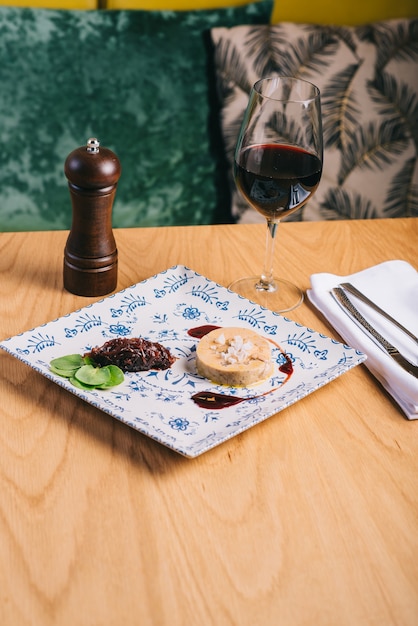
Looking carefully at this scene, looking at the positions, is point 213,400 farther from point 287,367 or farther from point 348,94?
point 348,94

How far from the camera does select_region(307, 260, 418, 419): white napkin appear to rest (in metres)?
0.95

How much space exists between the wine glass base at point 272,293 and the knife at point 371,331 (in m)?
0.06

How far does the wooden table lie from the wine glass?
0.89ft

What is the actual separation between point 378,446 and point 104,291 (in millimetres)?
478

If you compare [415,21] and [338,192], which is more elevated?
[415,21]

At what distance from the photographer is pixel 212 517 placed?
0.74 meters

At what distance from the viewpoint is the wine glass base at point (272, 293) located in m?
1.14

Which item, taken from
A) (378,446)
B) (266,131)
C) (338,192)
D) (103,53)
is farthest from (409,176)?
(378,446)

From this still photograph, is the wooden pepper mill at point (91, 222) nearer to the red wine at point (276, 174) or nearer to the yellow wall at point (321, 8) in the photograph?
the red wine at point (276, 174)

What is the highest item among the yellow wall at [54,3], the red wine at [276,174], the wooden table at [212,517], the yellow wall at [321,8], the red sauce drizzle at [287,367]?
the yellow wall at [321,8]

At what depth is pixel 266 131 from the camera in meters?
1.06

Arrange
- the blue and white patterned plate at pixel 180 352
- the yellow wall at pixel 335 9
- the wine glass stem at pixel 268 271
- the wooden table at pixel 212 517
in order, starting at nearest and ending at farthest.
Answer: the wooden table at pixel 212 517, the blue and white patterned plate at pixel 180 352, the wine glass stem at pixel 268 271, the yellow wall at pixel 335 9

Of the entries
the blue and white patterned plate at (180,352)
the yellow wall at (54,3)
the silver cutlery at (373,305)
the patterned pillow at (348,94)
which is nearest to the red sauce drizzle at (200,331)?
the blue and white patterned plate at (180,352)

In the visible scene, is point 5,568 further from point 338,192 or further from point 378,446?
point 338,192
